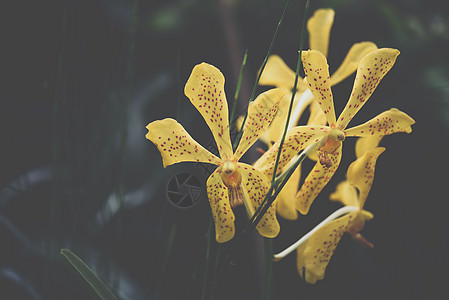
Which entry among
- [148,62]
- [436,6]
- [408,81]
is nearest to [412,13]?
[436,6]

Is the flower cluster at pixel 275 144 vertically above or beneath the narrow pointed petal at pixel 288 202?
above

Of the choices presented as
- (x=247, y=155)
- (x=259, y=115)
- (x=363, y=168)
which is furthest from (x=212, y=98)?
(x=247, y=155)

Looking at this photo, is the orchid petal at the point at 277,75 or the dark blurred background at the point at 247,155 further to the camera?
the dark blurred background at the point at 247,155

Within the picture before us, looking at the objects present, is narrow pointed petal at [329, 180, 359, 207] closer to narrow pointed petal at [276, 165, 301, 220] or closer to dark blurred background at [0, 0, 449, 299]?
narrow pointed petal at [276, 165, 301, 220]

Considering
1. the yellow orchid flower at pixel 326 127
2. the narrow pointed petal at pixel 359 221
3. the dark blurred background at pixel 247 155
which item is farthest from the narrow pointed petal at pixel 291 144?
the dark blurred background at pixel 247 155

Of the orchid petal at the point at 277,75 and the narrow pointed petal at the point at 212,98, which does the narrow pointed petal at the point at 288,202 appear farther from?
the orchid petal at the point at 277,75

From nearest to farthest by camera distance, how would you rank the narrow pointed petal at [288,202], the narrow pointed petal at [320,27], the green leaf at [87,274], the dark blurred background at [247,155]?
the green leaf at [87,274]
the narrow pointed petal at [288,202]
the narrow pointed petal at [320,27]
the dark blurred background at [247,155]
